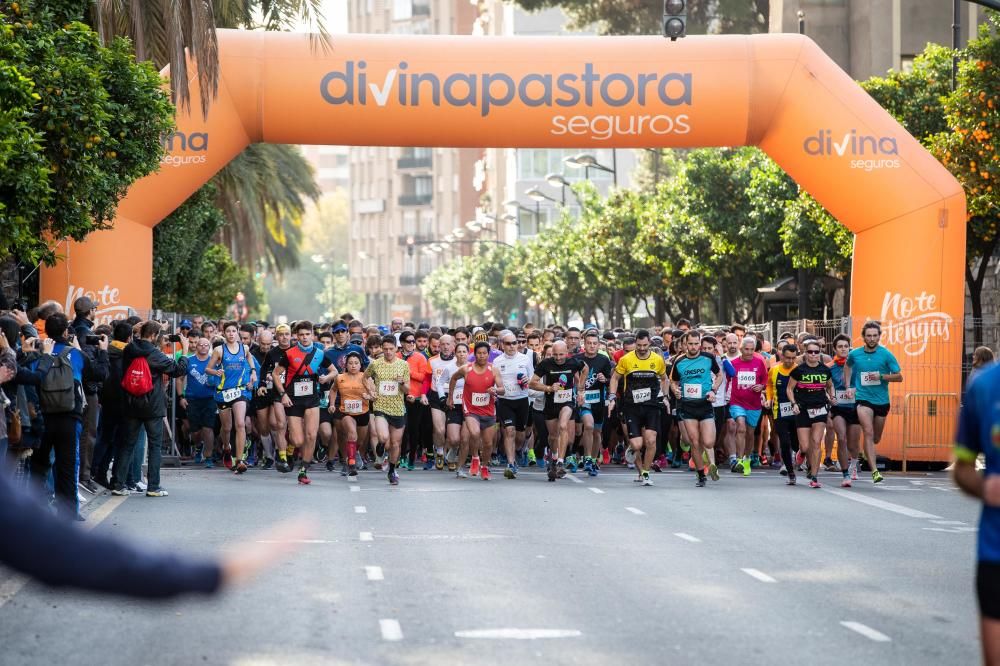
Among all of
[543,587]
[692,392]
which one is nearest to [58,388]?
[543,587]

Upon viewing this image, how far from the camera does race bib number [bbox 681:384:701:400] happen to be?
18219 millimetres

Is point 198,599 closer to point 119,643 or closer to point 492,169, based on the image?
point 119,643

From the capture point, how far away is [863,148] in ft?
65.8

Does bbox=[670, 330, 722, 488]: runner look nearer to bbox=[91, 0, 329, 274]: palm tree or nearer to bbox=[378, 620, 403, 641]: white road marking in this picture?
bbox=[91, 0, 329, 274]: palm tree

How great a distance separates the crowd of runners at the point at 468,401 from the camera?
16.4m

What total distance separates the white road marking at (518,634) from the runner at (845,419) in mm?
10732

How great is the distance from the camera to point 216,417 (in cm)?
2117

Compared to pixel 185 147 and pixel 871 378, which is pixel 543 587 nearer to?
pixel 871 378

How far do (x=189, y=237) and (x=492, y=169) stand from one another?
281 feet

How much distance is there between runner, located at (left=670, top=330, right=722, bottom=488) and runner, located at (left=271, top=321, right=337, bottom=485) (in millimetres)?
4039

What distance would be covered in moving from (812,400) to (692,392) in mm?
1318

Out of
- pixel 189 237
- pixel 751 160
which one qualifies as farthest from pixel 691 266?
pixel 189 237

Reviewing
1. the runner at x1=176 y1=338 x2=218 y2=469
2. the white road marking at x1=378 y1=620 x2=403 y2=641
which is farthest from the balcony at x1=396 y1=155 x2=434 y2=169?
the white road marking at x1=378 y1=620 x2=403 y2=641

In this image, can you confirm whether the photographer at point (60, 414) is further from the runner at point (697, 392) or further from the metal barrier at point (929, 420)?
the metal barrier at point (929, 420)
